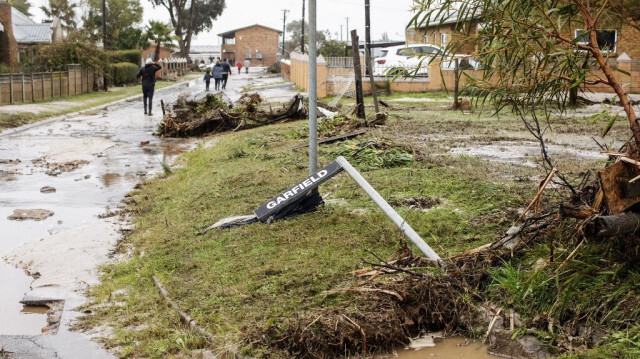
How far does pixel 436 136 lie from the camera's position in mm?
15070

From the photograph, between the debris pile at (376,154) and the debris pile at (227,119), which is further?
the debris pile at (227,119)

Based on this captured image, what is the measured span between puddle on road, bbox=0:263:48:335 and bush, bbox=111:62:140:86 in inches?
1571

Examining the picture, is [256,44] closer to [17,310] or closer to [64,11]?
[64,11]

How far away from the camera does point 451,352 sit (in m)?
4.82

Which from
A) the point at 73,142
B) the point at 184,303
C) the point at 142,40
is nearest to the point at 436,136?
the point at 73,142

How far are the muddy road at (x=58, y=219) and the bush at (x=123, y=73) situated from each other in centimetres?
2706

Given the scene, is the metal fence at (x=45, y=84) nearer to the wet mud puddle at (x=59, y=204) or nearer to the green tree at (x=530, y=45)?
the wet mud puddle at (x=59, y=204)

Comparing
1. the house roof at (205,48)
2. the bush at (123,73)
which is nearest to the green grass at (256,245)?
the bush at (123,73)

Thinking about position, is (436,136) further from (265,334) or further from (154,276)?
(265,334)

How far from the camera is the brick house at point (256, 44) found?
356ft

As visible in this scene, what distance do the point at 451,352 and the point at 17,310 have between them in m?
3.61

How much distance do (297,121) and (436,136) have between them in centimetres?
493

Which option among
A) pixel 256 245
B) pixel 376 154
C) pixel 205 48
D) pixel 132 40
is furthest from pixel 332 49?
pixel 205 48

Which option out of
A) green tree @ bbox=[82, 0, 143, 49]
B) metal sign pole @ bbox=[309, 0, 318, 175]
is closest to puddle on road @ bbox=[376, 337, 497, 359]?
metal sign pole @ bbox=[309, 0, 318, 175]
